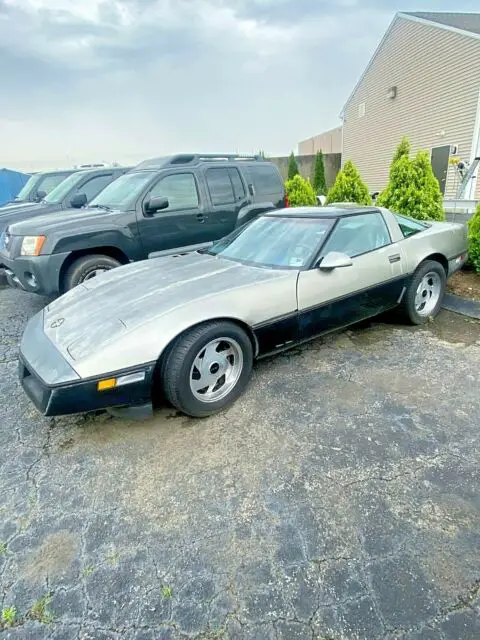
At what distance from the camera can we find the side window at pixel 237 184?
5754 millimetres

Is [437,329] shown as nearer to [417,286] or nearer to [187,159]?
[417,286]

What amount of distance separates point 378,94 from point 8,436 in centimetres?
1868

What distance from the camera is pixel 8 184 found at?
14562mm

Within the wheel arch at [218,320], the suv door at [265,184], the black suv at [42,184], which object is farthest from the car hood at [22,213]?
the wheel arch at [218,320]

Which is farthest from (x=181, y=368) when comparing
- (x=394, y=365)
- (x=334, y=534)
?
(x=394, y=365)

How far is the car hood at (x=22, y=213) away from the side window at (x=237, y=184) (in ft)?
11.8

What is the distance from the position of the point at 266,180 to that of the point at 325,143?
31391 mm

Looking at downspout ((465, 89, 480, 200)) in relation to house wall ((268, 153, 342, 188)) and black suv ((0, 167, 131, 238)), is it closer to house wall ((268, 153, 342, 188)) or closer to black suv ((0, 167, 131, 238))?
house wall ((268, 153, 342, 188))

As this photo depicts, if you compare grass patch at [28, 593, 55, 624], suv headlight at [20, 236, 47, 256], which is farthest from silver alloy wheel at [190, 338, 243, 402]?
suv headlight at [20, 236, 47, 256]

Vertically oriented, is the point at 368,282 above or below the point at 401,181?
below

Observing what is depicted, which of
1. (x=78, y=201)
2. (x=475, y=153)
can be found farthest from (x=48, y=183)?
(x=475, y=153)

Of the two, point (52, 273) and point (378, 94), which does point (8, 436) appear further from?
point (378, 94)

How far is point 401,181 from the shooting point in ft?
18.9

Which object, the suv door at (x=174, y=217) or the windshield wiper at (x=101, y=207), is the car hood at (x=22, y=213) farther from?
the suv door at (x=174, y=217)
